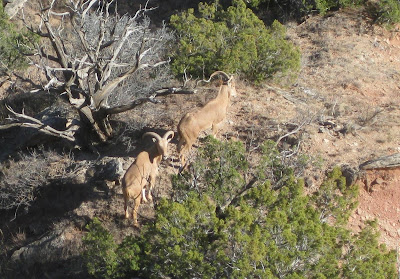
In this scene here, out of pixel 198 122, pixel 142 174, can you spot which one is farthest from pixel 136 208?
pixel 198 122

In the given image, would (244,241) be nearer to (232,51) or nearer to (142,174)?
(142,174)

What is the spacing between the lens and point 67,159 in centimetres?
Result: 1278

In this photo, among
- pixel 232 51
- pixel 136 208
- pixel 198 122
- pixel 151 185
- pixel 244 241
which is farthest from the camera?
pixel 232 51

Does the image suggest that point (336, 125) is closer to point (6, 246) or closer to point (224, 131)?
point (224, 131)

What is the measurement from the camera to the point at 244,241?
8.48 metres

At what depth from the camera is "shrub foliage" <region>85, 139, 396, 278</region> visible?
28.0 feet

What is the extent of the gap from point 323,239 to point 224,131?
444 cm

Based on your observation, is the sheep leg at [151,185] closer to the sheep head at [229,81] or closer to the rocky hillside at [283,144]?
the rocky hillside at [283,144]

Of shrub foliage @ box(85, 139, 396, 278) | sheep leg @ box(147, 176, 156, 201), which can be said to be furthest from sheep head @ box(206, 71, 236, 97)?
shrub foliage @ box(85, 139, 396, 278)

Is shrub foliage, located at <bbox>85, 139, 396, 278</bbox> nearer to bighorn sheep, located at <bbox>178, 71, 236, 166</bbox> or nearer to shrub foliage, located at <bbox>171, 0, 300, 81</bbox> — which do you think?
bighorn sheep, located at <bbox>178, 71, 236, 166</bbox>

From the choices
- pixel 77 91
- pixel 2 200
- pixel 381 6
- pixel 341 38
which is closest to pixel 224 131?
pixel 77 91

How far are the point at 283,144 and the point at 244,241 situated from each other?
4.17m

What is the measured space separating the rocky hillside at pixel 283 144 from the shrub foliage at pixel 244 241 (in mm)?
1493

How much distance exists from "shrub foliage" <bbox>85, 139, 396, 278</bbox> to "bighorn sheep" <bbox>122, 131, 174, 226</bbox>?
87cm
